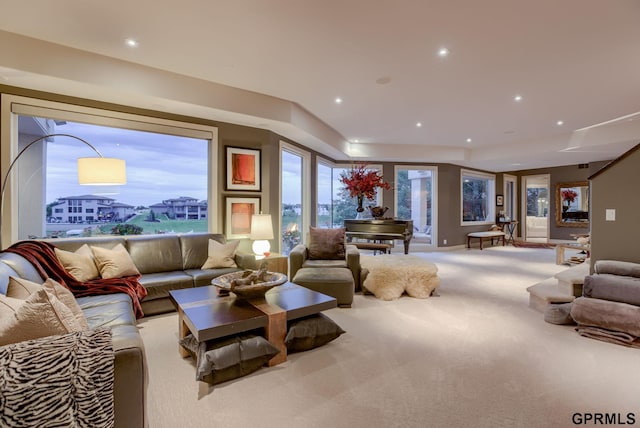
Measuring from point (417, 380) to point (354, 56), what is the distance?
316 centimetres

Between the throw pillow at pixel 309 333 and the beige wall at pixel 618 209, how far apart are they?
3.17 m

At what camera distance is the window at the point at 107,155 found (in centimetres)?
341

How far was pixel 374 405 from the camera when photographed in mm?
1910

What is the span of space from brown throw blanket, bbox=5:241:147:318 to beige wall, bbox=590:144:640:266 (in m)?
5.11

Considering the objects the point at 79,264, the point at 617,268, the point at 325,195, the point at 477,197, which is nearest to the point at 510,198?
the point at 477,197

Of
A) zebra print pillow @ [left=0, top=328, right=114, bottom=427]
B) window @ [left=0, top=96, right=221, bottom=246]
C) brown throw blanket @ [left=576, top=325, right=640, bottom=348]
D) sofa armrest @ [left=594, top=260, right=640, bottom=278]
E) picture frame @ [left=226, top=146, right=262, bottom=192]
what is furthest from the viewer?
picture frame @ [left=226, top=146, right=262, bottom=192]

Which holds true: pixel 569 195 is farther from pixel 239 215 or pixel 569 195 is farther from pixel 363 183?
pixel 239 215

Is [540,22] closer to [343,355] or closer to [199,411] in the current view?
[343,355]

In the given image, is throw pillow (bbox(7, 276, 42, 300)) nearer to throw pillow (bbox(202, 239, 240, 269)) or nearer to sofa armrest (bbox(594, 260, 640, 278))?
throw pillow (bbox(202, 239, 240, 269))

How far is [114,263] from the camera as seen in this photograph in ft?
11.0

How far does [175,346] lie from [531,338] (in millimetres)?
3349

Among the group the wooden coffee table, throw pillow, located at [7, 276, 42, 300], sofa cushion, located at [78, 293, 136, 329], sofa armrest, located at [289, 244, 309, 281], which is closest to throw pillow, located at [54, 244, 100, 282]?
sofa cushion, located at [78, 293, 136, 329]

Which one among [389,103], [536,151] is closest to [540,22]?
[389,103]

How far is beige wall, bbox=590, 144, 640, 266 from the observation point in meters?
3.18
